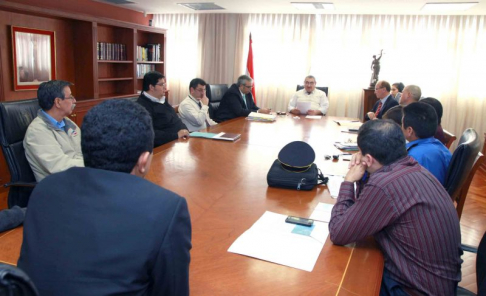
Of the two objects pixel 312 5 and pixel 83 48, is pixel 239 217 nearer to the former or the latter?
pixel 83 48

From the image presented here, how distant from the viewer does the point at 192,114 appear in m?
4.16

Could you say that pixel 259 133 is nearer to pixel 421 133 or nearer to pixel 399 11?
pixel 421 133

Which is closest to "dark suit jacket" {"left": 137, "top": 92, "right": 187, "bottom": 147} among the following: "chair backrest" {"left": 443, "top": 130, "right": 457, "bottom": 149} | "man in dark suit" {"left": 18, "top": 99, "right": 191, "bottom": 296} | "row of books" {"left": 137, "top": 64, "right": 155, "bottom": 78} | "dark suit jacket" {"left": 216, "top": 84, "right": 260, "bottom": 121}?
"dark suit jacket" {"left": 216, "top": 84, "right": 260, "bottom": 121}

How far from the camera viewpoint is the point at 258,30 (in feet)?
23.4

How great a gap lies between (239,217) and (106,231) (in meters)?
0.86

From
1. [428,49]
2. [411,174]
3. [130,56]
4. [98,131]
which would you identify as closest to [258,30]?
[130,56]

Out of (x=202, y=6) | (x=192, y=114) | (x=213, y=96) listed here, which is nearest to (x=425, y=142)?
(x=192, y=114)

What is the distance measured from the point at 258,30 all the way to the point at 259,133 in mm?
3921

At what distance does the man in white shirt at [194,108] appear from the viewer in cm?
418

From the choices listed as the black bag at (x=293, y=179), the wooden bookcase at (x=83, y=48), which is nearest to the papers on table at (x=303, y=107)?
the wooden bookcase at (x=83, y=48)

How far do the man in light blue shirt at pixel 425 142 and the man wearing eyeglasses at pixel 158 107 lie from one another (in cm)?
199

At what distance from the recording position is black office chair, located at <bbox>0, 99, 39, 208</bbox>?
2.19 meters

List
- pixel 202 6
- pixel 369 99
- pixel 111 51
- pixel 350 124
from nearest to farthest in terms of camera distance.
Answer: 1. pixel 350 124
2. pixel 111 51
3. pixel 369 99
4. pixel 202 6

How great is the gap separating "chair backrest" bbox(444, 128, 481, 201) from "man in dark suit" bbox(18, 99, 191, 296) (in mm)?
1723
